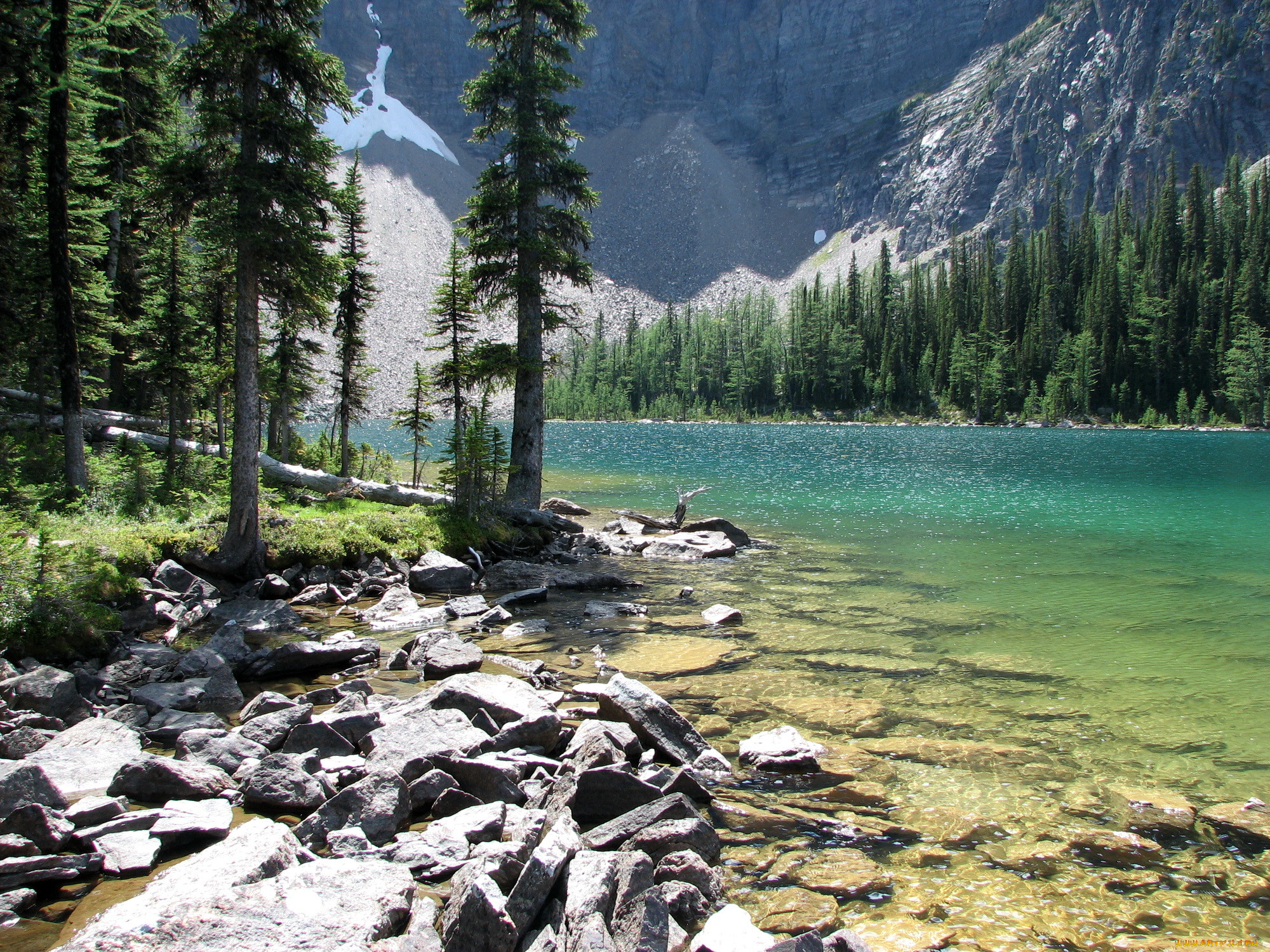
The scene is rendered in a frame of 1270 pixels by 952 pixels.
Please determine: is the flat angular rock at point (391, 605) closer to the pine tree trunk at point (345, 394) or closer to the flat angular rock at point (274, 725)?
the flat angular rock at point (274, 725)

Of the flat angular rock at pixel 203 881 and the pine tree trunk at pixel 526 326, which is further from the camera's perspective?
the pine tree trunk at pixel 526 326

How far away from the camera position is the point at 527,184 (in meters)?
19.4

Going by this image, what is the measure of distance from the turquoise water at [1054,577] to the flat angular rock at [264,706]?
23.1 ft

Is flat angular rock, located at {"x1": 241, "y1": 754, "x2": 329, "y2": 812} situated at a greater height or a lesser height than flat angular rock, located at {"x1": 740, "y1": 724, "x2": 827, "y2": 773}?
greater

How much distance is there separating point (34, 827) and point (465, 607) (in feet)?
28.0

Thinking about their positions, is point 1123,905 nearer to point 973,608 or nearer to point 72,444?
point 973,608

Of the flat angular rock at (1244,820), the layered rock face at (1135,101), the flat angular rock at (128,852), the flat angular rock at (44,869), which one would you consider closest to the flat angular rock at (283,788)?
the flat angular rock at (128,852)

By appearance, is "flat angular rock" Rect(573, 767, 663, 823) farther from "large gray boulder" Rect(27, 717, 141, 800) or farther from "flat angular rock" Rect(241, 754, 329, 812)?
"large gray boulder" Rect(27, 717, 141, 800)

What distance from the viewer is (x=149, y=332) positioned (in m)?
21.0

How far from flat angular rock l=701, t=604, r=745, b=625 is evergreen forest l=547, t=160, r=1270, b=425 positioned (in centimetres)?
11257

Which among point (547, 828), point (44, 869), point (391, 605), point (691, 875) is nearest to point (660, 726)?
point (547, 828)

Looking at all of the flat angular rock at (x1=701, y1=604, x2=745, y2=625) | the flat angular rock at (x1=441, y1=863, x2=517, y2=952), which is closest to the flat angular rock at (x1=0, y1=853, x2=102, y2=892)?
the flat angular rock at (x1=441, y1=863, x2=517, y2=952)

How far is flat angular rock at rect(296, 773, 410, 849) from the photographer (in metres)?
5.16

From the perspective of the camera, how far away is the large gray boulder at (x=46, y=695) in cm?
694
